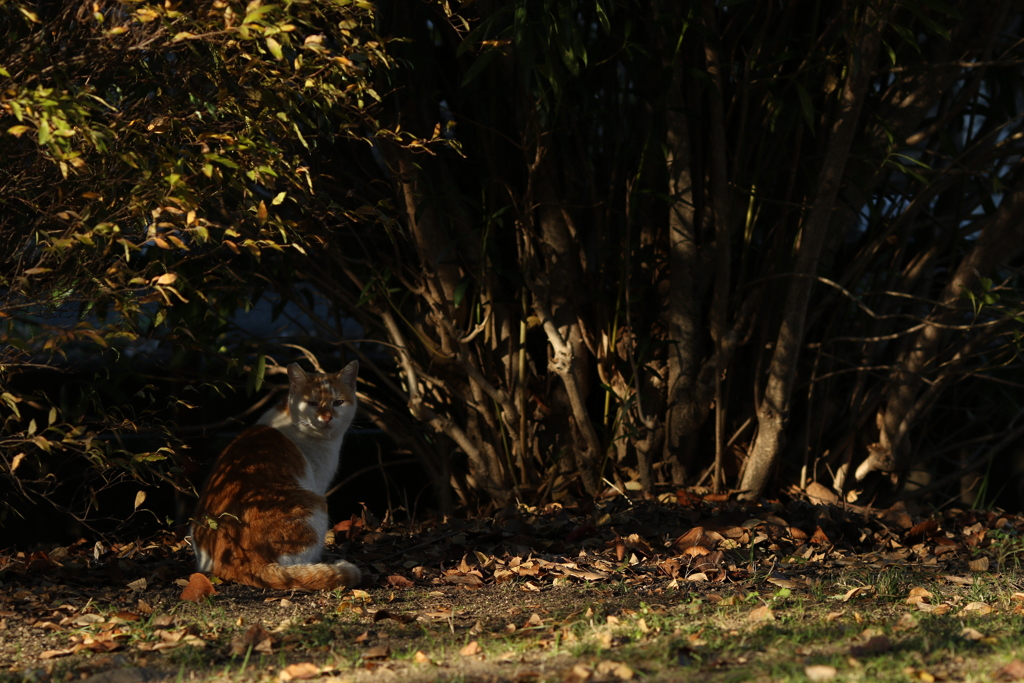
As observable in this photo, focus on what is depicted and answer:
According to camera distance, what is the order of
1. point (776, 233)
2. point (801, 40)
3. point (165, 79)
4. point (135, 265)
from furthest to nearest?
point (776, 233), point (801, 40), point (135, 265), point (165, 79)

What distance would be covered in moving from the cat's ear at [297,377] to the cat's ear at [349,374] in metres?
0.16

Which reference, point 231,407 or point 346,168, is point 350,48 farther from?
point 231,407

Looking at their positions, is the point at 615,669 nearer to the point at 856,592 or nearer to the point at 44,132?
the point at 856,592

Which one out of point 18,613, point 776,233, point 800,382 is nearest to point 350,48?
point 18,613

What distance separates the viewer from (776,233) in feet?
14.0

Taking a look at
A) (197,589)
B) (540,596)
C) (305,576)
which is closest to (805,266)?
(540,596)

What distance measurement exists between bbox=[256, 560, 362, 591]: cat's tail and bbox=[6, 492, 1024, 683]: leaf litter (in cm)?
4

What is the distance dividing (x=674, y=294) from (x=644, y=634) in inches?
78.3

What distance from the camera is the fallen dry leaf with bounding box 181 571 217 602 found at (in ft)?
9.66

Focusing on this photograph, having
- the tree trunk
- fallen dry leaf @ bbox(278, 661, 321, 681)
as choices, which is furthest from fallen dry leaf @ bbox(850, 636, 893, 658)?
the tree trunk

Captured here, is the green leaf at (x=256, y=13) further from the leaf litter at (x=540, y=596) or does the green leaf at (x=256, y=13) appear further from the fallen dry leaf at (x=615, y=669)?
the fallen dry leaf at (x=615, y=669)

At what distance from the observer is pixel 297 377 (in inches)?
142

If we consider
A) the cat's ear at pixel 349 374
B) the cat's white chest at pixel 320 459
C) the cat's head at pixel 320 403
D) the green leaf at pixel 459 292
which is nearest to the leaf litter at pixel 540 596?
the cat's white chest at pixel 320 459

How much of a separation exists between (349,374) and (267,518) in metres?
0.86
